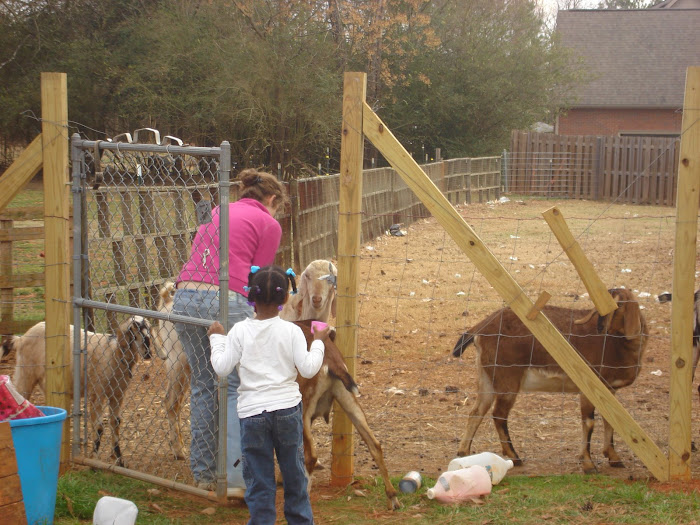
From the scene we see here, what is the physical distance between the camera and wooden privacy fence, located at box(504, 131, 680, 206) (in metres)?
28.1

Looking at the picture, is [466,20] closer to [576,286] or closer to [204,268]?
[576,286]

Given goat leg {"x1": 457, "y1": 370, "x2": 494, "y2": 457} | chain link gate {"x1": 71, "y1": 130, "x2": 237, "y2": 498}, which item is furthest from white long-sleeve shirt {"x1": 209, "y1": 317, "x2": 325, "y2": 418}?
goat leg {"x1": 457, "y1": 370, "x2": 494, "y2": 457}

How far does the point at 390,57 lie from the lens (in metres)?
Answer: 31.2

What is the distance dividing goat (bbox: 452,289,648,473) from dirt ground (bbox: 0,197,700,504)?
0.90 feet

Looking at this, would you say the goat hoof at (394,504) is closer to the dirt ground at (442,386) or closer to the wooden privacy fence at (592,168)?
the dirt ground at (442,386)

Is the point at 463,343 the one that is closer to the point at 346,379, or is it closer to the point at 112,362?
the point at 346,379

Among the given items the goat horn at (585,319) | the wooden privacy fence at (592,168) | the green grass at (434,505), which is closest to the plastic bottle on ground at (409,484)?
the green grass at (434,505)

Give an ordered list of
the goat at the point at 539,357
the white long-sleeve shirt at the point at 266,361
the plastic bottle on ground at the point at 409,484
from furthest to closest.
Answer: the goat at the point at 539,357, the plastic bottle on ground at the point at 409,484, the white long-sleeve shirt at the point at 266,361

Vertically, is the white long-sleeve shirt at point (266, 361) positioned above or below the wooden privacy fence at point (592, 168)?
below

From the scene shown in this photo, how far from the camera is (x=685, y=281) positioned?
5.07m

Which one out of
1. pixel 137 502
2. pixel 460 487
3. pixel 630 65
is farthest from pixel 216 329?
pixel 630 65

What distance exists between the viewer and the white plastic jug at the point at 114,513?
14.0 ft

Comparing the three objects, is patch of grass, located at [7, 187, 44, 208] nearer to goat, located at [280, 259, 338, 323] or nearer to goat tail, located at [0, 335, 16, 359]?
goat tail, located at [0, 335, 16, 359]

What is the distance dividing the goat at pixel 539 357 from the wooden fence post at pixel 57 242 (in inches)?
118
